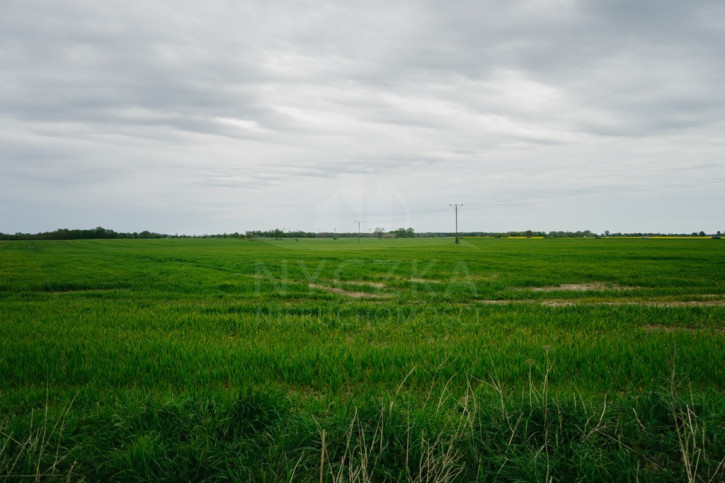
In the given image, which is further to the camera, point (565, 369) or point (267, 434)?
point (565, 369)

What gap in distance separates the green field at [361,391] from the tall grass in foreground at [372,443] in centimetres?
2

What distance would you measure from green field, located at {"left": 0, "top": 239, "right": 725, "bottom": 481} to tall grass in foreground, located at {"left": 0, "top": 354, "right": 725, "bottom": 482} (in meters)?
0.02

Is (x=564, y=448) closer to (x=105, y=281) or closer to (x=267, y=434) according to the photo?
(x=267, y=434)

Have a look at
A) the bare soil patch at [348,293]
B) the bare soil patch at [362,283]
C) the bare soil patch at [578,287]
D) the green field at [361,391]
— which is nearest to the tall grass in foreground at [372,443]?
the green field at [361,391]

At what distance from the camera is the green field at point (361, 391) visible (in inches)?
137

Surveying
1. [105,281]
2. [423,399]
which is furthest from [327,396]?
[105,281]

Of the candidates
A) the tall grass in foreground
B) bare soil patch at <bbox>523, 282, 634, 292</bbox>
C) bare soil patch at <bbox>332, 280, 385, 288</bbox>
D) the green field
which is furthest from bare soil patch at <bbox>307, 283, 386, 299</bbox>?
the tall grass in foreground

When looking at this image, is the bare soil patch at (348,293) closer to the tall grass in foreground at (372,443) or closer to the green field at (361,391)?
the green field at (361,391)

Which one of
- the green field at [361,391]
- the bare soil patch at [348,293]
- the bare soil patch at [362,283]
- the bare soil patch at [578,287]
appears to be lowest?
the bare soil patch at [348,293]


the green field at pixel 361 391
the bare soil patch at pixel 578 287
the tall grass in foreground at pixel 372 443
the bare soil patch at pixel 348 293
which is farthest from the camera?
the bare soil patch at pixel 578 287

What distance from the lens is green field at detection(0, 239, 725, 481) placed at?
3469 mm

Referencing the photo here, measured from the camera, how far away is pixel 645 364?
6355mm

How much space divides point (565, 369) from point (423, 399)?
2756 millimetres

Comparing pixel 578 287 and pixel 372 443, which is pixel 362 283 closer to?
pixel 578 287
